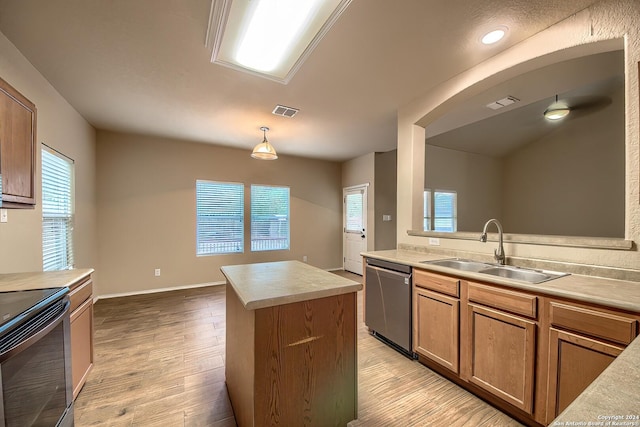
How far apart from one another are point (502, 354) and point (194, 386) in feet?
7.41

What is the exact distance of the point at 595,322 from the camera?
4.27 feet

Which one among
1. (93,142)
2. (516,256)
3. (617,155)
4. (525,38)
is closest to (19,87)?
(93,142)

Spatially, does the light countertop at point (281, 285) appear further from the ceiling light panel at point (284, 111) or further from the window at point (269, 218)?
the window at point (269, 218)

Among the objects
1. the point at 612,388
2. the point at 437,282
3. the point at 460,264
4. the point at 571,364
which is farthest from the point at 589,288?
the point at 612,388

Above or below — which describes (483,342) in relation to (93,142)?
below

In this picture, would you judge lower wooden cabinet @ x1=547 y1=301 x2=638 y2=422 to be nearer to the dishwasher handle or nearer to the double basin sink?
the double basin sink

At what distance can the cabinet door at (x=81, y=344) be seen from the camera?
1.78 metres

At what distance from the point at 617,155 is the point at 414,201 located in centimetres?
532

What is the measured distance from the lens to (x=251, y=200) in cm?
528

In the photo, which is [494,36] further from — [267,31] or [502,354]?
[502,354]

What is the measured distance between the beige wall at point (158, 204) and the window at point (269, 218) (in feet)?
0.47

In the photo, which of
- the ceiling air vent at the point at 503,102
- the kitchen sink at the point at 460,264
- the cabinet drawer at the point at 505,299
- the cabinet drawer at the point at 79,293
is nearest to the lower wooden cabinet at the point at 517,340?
the cabinet drawer at the point at 505,299

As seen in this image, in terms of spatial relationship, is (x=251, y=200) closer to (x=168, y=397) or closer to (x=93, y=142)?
(x=93, y=142)

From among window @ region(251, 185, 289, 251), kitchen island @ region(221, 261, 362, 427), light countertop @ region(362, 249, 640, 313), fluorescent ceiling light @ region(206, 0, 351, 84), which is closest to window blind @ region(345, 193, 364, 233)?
window @ region(251, 185, 289, 251)
